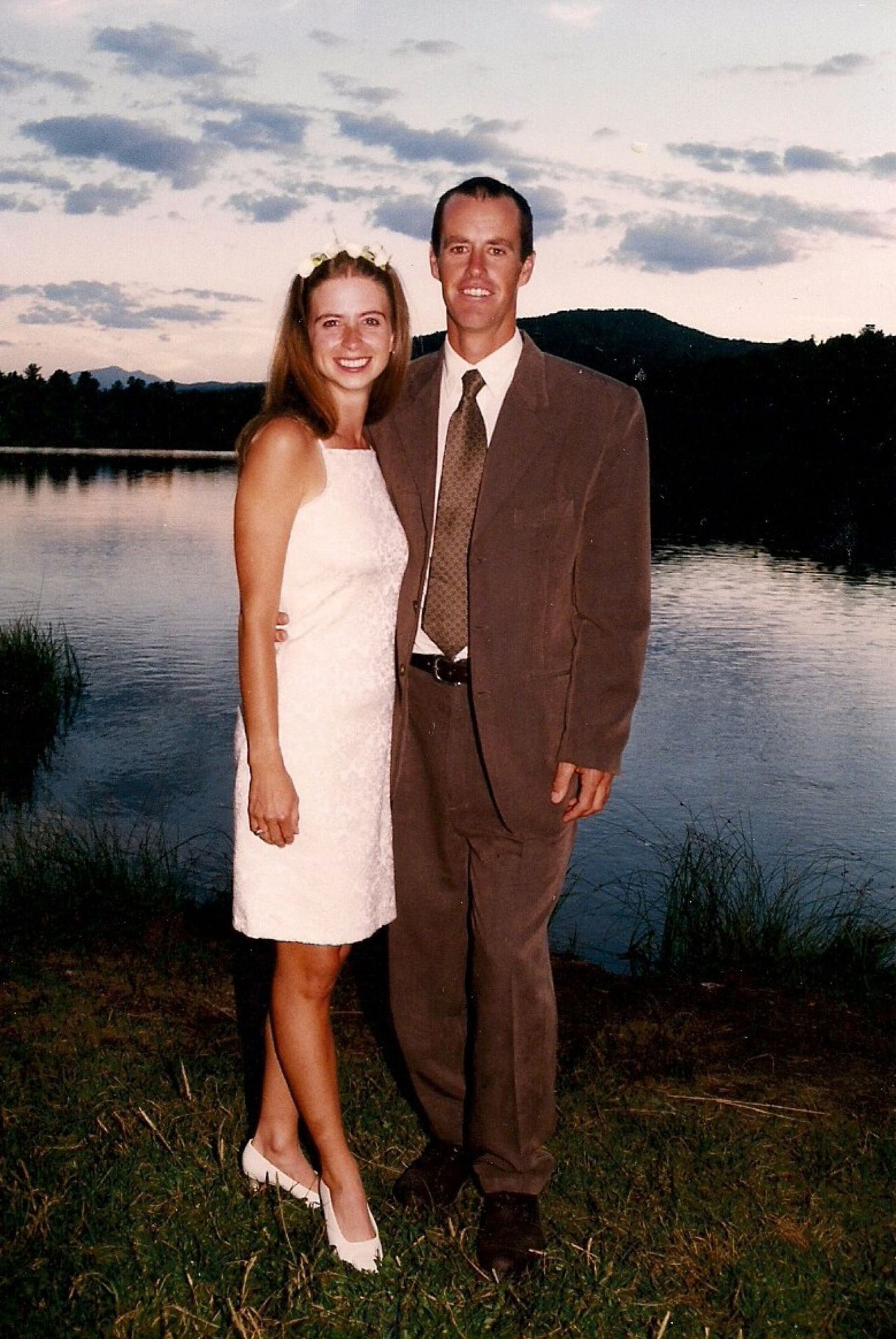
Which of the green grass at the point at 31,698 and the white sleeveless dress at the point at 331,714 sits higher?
the white sleeveless dress at the point at 331,714

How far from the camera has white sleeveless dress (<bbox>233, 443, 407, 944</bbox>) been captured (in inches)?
109

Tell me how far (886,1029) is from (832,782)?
7.50 m

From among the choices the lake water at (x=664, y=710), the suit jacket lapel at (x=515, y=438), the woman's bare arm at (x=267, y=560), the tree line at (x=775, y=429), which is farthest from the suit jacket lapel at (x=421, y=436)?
the tree line at (x=775, y=429)

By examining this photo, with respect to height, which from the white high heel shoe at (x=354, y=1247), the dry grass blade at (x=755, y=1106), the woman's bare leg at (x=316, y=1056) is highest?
the woman's bare leg at (x=316, y=1056)

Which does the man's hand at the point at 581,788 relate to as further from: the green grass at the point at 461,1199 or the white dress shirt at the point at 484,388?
the green grass at the point at 461,1199

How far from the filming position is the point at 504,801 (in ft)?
10.2

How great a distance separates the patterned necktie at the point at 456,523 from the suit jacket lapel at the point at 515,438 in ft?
0.15

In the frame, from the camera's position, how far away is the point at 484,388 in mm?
3178

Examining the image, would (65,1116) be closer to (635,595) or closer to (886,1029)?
(635,595)

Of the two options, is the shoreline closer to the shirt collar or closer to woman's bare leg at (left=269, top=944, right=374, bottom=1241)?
the shirt collar

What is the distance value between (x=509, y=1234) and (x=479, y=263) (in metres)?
2.28

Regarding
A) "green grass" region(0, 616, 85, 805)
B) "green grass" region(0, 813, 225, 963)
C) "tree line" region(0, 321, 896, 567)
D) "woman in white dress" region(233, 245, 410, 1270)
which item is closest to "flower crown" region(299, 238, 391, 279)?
"woman in white dress" region(233, 245, 410, 1270)

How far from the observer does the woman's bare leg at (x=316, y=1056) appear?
2.91m

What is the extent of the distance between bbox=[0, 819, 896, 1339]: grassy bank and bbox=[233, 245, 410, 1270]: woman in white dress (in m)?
0.28
